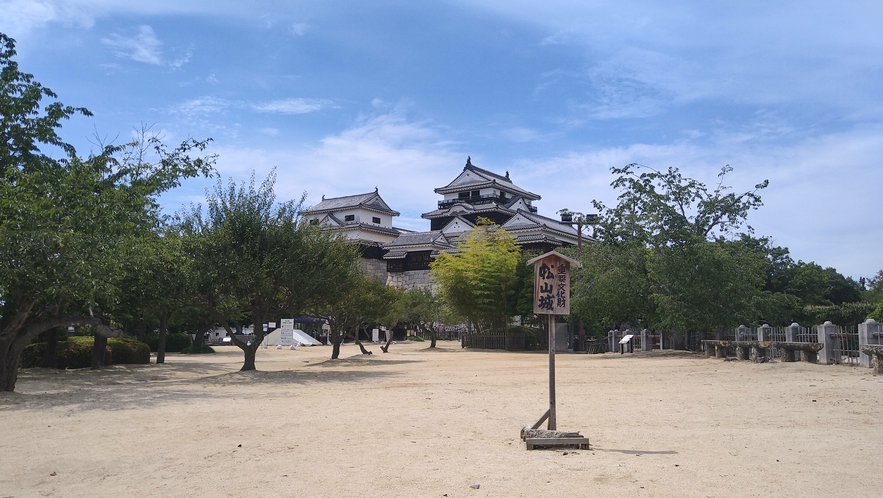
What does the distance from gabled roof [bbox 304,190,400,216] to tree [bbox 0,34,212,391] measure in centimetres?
4682

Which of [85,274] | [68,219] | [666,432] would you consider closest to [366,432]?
[666,432]

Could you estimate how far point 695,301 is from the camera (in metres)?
29.0

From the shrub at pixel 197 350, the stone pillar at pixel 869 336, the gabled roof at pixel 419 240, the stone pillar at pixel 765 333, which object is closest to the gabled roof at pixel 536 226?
the gabled roof at pixel 419 240

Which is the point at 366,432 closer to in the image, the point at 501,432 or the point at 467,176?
the point at 501,432

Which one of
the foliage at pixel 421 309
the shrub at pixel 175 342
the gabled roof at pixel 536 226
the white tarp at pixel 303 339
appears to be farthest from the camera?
the gabled roof at pixel 536 226

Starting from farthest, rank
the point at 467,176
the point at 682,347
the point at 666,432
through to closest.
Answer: the point at 467,176 < the point at 682,347 < the point at 666,432

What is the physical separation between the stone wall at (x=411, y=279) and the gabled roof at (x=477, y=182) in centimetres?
1139

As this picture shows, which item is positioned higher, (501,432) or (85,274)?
(85,274)

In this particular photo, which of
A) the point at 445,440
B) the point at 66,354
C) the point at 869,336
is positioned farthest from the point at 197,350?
the point at 445,440

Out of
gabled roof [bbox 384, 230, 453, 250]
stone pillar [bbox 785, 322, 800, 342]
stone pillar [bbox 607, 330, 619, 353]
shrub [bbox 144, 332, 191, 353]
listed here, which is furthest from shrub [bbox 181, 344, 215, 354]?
stone pillar [bbox 785, 322, 800, 342]

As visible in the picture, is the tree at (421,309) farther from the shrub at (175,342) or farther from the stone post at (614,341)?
the shrub at (175,342)

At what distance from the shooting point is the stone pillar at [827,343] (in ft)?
63.6

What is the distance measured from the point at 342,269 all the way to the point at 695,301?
587 inches

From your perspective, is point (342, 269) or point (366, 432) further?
point (342, 269)
